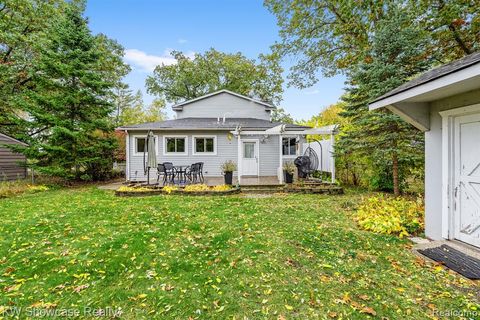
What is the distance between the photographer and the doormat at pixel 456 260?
2.94 m

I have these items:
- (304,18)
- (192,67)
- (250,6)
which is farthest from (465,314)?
(192,67)

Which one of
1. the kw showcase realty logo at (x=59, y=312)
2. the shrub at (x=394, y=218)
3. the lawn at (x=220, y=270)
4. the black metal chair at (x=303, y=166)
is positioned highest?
the black metal chair at (x=303, y=166)

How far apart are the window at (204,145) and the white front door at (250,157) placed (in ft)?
5.62

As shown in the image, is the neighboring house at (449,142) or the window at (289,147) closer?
the neighboring house at (449,142)

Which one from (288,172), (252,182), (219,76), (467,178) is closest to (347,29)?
(288,172)

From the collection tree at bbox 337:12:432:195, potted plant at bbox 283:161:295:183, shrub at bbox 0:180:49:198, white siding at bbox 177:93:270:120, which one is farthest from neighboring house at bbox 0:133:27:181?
tree at bbox 337:12:432:195

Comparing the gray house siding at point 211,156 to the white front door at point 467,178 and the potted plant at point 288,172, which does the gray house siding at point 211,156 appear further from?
the white front door at point 467,178

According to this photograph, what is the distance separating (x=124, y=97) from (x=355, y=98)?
28.5 meters

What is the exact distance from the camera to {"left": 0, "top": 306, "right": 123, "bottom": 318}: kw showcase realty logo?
2.30 meters

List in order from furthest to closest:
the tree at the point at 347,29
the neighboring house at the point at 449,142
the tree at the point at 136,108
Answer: the tree at the point at 136,108, the tree at the point at 347,29, the neighboring house at the point at 449,142

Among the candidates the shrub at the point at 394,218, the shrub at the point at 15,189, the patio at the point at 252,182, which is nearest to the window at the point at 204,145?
the patio at the point at 252,182

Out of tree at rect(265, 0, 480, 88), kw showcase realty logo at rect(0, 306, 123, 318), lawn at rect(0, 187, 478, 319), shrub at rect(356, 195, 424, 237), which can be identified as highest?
tree at rect(265, 0, 480, 88)

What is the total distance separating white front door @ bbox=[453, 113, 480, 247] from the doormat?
13.2 inches

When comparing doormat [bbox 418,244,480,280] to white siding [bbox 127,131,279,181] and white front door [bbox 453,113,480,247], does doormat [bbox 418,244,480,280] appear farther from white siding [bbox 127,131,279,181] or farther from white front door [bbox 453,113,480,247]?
white siding [bbox 127,131,279,181]
